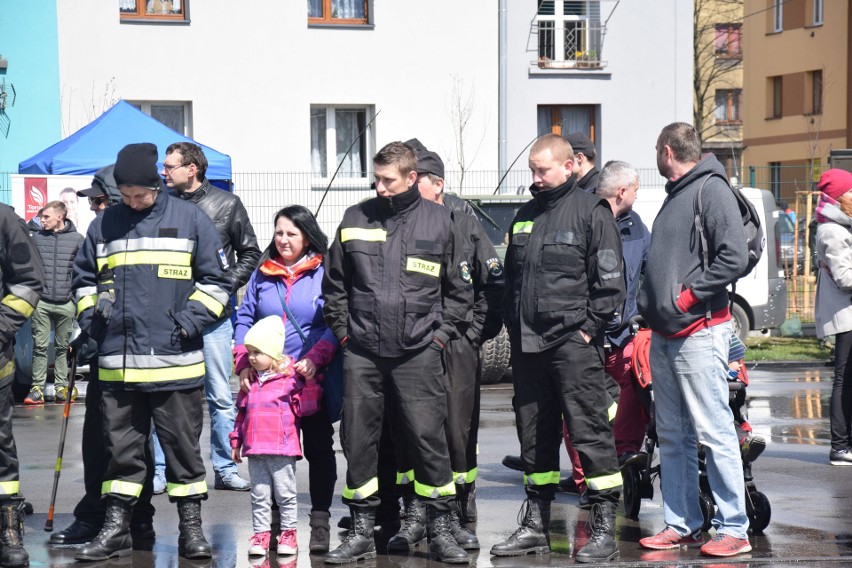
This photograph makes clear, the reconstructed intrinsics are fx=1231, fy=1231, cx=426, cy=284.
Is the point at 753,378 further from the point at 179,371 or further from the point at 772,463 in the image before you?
the point at 179,371

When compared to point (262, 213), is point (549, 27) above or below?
above

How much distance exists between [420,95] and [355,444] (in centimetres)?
1805

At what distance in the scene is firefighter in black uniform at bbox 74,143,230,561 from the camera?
6527mm

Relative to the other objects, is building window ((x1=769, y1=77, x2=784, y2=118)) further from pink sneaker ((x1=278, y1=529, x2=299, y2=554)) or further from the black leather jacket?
pink sneaker ((x1=278, y1=529, x2=299, y2=554))

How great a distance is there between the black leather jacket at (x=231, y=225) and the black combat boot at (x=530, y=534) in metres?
2.57

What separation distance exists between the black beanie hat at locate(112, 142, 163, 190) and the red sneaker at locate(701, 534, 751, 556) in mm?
3518

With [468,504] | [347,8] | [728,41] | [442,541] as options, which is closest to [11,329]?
[442,541]

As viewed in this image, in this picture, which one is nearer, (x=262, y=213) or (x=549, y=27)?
(x=262, y=213)

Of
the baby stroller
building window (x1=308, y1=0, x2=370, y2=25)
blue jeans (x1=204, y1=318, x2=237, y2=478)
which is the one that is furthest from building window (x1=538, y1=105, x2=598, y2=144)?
the baby stroller

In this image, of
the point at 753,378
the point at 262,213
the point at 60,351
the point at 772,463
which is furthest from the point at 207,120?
the point at 772,463

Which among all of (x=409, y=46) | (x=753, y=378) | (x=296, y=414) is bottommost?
(x=753, y=378)

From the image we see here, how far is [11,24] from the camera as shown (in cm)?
2145

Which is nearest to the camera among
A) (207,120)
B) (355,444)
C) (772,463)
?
(355,444)

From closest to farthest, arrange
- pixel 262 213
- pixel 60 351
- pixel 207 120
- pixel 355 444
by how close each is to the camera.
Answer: pixel 355 444 → pixel 60 351 → pixel 262 213 → pixel 207 120
